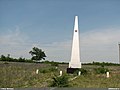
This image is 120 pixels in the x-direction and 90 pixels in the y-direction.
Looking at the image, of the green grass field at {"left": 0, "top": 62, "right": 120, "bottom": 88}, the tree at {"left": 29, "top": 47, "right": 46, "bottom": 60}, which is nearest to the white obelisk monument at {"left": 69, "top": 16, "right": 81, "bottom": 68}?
the green grass field at {"left": 0, "top": 62, "right": 120, "bottom": 88}

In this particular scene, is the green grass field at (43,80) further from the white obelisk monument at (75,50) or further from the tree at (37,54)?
the tree at (37,54)

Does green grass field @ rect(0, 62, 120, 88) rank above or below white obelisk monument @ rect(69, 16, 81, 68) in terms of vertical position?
below

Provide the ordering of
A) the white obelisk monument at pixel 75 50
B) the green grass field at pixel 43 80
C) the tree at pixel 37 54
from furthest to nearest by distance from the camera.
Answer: the tree at pixel 37 54 < the white obelisk monument at pixel 75 50 < the green grass field at pixel 43 80

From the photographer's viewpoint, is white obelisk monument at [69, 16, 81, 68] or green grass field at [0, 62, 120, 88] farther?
white obelisk monument at [69, 16, 81, 68]

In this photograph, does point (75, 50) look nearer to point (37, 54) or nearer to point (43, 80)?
point (43, 80)

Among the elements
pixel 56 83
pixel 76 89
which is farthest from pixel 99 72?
pixel 76 89

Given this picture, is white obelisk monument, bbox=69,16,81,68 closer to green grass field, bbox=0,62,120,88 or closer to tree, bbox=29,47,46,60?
green grass field, bbox=0,62,120,88

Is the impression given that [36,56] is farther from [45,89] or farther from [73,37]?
[45,89]

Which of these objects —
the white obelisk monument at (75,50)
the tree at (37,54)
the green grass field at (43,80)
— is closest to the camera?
the green grass field at (43,80)

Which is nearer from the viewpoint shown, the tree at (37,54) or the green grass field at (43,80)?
the green grass field at (43,80)

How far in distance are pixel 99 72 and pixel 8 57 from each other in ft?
118

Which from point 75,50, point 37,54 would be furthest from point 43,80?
point 37,54

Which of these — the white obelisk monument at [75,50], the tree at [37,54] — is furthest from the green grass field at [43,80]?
the tree at [37,54]

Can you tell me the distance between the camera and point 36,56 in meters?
99.7
